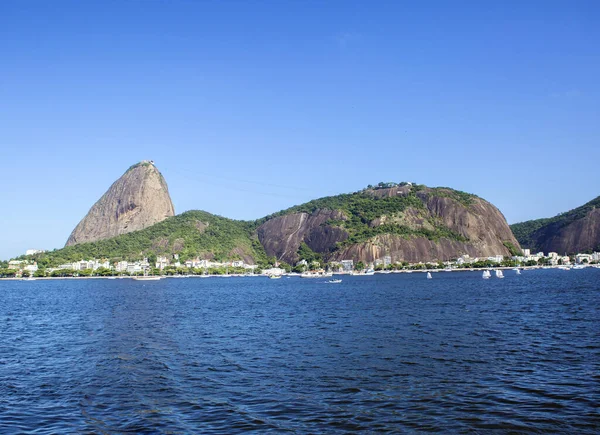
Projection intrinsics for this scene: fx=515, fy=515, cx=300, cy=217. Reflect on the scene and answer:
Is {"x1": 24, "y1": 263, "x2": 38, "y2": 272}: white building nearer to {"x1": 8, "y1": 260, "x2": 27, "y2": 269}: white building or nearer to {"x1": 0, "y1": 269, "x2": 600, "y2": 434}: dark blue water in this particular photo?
{"x1": 8, "y1": 260, "x2": 27, "y2": 269}: white building

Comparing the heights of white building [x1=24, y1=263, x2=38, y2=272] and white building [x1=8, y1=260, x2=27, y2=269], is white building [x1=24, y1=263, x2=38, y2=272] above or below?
below

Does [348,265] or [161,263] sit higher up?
[161,263]

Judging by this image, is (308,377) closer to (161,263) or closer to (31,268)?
(161,263)

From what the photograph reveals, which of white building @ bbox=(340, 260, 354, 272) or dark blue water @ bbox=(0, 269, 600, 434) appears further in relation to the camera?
white building @ bbox=(340, 260, 354, 272)

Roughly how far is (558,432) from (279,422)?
640 centimetres

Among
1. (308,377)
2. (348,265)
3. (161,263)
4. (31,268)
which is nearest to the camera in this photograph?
(308,377)

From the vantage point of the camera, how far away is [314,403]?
14.2m

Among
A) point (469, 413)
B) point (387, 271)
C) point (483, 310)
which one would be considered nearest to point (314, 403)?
point (469, 413)

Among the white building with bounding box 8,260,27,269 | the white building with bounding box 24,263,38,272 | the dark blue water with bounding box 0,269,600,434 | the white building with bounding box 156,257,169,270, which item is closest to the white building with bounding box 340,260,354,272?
the white building with bounding box 156,257,169,270

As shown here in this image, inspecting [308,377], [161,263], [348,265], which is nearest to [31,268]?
[161,263]

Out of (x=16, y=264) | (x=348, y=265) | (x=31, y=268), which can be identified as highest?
(x=16, y=264)

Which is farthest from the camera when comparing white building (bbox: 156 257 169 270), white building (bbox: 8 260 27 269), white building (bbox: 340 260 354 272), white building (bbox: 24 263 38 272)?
white building (bbox: 8 260 27 269)

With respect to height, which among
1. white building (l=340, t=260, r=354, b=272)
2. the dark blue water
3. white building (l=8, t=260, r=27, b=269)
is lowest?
the dark blue water

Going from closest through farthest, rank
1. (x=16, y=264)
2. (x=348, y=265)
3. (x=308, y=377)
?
(x=308, y=377) → (x=348, y=265) → (x=16, y=264)
